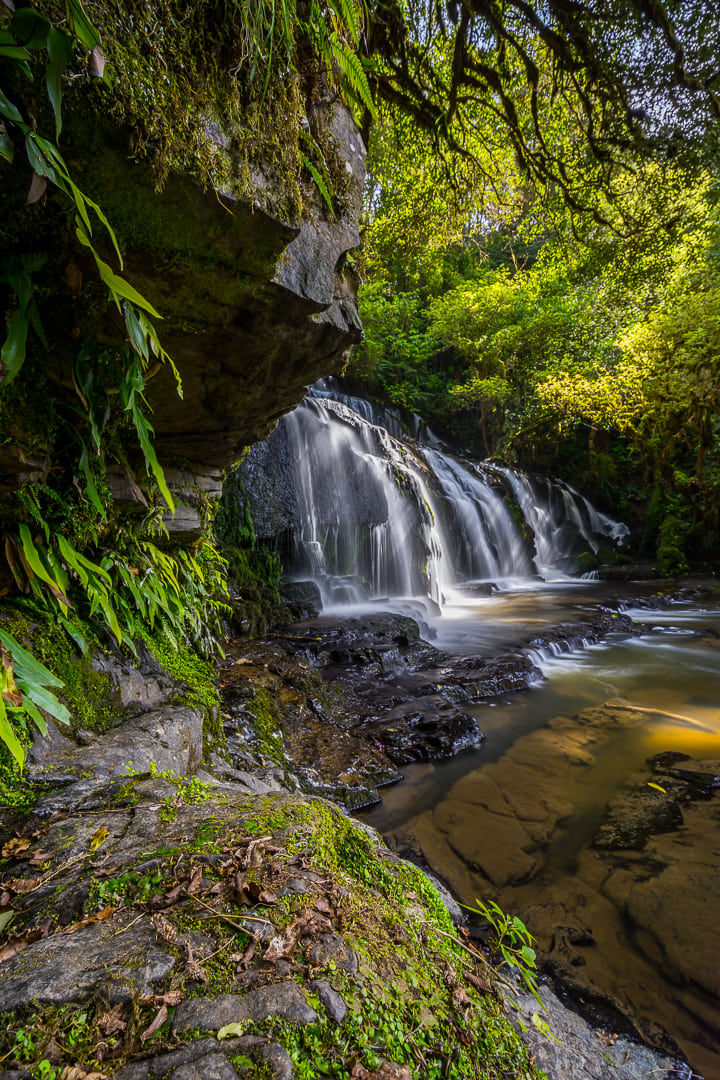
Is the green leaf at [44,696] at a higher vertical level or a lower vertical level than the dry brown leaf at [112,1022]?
higher

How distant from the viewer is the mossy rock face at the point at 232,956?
2.50ft

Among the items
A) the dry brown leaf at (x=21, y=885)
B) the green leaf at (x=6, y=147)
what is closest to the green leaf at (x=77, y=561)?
the dry brown leaf at (x=21, y=885)

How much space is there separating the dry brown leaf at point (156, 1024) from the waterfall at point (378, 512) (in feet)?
22.2

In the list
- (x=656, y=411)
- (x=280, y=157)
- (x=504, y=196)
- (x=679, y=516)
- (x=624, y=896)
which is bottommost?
(x=624, y=896)

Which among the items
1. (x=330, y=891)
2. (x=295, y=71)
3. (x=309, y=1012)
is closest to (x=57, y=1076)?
(x=309, y=1012)

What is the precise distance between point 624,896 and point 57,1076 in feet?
9.55

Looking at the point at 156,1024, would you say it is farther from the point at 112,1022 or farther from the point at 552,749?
the point at 552,749

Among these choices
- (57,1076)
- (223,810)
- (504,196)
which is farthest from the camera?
(504,196)

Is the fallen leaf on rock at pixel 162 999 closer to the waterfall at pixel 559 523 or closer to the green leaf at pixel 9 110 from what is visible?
the green leaf at pixel 9 110

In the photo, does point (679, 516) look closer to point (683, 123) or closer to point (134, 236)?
point (683, 123)

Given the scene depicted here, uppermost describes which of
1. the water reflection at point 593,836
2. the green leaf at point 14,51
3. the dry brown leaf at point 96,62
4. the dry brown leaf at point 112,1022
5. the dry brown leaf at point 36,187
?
the dry brown leaf at point 96,62

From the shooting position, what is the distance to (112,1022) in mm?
771

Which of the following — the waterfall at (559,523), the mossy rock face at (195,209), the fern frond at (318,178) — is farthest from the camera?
the waterfall at (559,523)

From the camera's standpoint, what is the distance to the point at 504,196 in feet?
19.8
